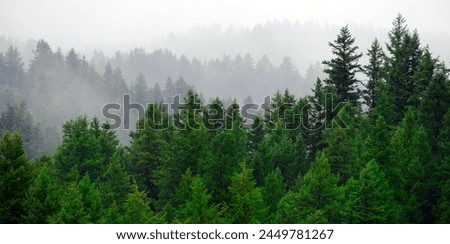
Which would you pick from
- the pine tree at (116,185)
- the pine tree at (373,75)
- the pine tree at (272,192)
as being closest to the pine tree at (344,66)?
the pine tree at (373,75)

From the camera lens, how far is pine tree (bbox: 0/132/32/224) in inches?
1045

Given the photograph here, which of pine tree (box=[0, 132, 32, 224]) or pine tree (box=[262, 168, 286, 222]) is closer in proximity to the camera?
pine tree (box=[0, 132, 32, 224])

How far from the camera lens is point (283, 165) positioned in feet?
125

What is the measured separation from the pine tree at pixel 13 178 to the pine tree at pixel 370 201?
54.5ft

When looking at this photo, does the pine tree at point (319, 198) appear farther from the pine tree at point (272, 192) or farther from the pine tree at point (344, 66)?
the pine tree at point (344, 66)

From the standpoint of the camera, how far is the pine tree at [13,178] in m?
26.5

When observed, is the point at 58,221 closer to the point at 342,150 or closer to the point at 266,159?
the point at 266,159

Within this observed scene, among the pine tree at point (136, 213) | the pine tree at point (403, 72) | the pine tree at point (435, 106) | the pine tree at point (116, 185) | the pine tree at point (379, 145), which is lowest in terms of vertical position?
the pine tree at point (136, 213)

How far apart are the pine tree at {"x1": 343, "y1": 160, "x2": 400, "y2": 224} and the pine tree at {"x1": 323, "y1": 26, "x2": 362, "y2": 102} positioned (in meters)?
19.9

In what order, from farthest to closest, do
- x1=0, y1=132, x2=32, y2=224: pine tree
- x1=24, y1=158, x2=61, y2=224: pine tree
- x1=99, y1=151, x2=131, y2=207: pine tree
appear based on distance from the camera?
x1=99, y1=151, x2=131, y2=207: pine tree
x1=0, y1=132, x2=32, y2=224: pine tree
x1=24, y1=158, x2=61, y2=224: pine tree

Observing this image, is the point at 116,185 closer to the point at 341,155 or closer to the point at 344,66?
the point at 341,155

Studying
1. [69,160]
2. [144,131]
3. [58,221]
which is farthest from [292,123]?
[58,221]

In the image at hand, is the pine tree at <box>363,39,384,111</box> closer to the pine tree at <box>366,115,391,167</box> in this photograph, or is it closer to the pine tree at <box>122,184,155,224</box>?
the pine tree at <box>366,115,391,167</box>

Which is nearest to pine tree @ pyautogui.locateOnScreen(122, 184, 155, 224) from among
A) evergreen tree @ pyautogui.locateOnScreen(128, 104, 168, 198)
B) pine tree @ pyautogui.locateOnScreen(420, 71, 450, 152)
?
evergreen tree @ pyautogui.locateOnScreen(128, 104, 168, 198)
